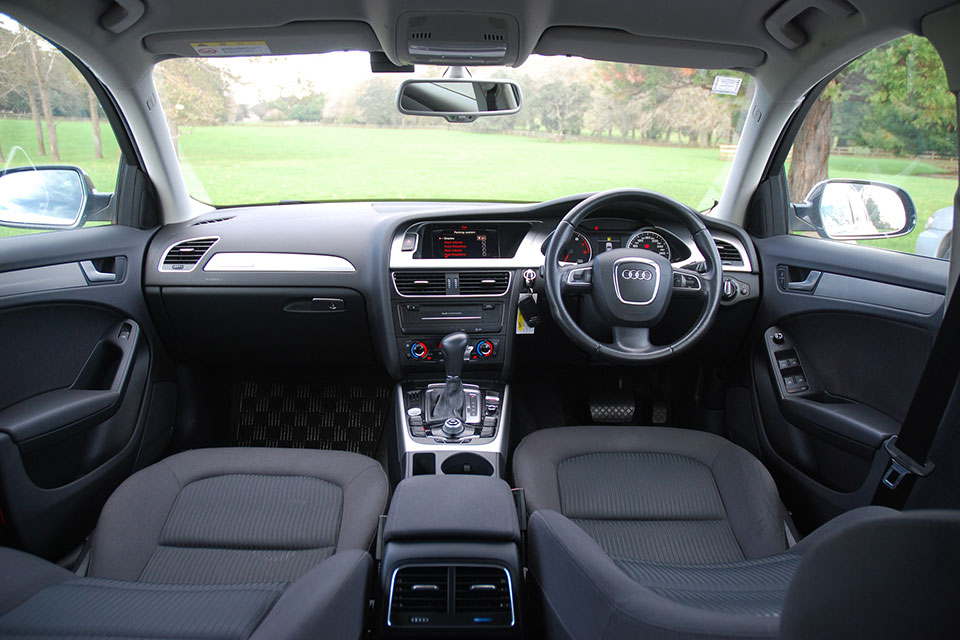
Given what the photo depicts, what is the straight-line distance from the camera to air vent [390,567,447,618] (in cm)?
157

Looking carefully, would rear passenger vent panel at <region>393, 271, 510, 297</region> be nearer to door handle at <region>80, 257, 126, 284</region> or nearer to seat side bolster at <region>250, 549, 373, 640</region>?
door handle at <region>80, 257, 126, 284</region>

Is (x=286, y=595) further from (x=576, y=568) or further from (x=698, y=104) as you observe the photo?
(x=698, y=104)

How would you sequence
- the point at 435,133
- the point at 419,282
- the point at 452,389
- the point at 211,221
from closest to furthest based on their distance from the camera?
1. the point at 452,389
2. the point at 419,282
3. the point at 211,221
4. the point at 435,133

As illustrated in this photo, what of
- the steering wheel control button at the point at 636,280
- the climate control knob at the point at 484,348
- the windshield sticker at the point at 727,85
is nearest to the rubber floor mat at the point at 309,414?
the climate control knob at the point at 484,348

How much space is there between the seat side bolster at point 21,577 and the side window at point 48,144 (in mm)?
1454

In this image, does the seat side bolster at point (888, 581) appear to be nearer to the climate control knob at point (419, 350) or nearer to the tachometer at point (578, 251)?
the tachometer at point (578, 251)

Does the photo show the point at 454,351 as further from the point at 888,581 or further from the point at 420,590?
the point at 888,581

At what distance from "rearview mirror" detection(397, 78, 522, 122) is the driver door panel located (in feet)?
4.32

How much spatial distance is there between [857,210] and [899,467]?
129cm

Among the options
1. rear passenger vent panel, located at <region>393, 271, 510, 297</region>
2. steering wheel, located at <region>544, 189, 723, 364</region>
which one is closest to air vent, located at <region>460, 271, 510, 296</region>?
rear passenger vent panel, located at <region>393, 271, 510, 297</region>

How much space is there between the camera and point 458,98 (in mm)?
2656

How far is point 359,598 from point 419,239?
5.52ft

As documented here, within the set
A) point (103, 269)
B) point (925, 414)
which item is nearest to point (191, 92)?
point (103, 269)

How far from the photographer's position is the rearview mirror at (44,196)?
2402 mm
